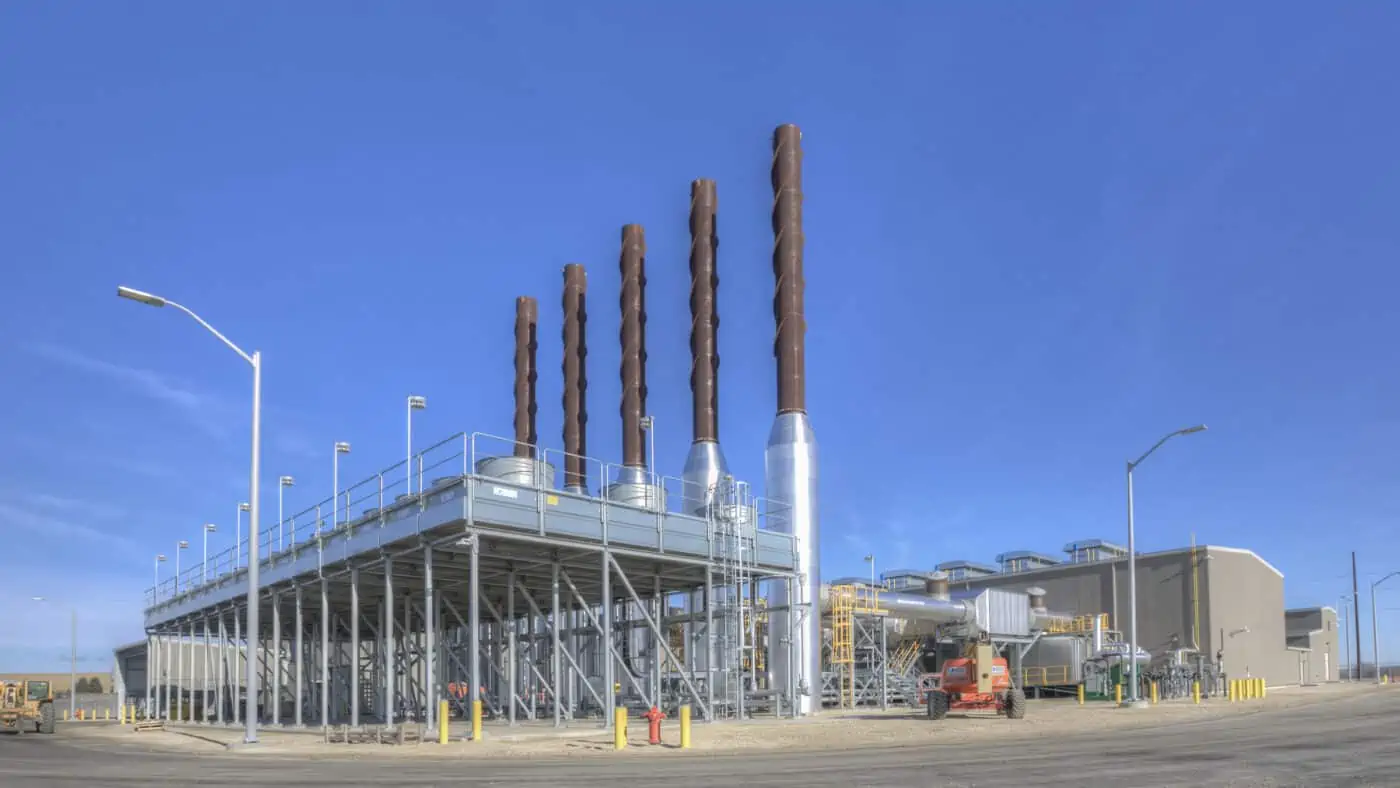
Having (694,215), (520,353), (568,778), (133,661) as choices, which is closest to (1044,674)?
(694,215)

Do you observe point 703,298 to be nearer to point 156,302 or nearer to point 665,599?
point 665,599

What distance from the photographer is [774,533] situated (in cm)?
4550

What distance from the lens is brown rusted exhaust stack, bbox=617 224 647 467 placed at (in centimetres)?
6400

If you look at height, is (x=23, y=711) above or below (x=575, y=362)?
below

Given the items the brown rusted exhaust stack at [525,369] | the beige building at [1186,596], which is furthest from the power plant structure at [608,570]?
the beige building at [1186,596]

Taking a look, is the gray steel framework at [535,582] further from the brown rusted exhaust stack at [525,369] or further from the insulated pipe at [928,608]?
the brown rusted exhaust stack at [525,369]

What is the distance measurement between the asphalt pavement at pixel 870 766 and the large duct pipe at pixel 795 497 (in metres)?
14.9

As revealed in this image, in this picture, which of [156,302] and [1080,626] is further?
[1080,626]

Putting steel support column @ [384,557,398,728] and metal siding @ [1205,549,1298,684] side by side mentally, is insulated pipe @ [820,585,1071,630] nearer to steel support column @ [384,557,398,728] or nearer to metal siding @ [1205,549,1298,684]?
metal siding @ [1205,549,1298,684]

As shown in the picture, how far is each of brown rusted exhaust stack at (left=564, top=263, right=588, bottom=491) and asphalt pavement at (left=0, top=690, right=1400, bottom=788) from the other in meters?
41.9

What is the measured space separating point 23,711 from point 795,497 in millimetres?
30467

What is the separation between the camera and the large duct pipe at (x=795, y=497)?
46.1 m

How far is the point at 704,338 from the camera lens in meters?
57.5

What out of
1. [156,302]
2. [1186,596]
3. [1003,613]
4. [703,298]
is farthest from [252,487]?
[1186,596]
